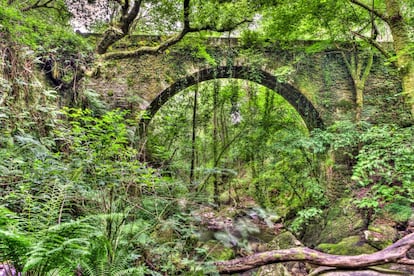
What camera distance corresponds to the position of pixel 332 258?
266 centimetres

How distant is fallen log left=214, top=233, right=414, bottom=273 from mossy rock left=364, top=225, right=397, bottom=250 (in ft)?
3.84

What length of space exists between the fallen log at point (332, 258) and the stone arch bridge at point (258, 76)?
285 centimetres

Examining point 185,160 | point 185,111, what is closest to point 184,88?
point 185,111

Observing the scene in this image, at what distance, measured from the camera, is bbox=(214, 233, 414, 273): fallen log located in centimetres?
253

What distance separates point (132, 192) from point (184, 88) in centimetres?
307

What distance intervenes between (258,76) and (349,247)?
3.39 meters

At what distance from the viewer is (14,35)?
262 centimetres

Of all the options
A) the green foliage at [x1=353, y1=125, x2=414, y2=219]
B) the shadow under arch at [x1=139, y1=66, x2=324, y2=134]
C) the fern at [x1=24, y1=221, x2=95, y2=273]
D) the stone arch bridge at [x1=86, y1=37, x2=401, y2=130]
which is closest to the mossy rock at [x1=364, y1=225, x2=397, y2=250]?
the green foliage at [x1=353, y1=125, x2=414, y2=219]

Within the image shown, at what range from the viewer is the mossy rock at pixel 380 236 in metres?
3.68

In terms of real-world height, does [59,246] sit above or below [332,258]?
above

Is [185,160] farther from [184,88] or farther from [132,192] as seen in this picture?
[132,192]

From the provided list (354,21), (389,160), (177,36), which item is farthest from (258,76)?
(389,160)

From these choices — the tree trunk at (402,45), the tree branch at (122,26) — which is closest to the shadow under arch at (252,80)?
the tree branch at (122,26)

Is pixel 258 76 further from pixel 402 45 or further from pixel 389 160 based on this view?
pixel 389 160
